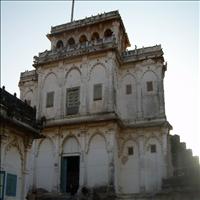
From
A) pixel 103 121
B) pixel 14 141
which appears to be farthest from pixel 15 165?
pixel 103 121

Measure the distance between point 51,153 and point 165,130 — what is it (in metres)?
9.56

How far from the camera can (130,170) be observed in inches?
1047

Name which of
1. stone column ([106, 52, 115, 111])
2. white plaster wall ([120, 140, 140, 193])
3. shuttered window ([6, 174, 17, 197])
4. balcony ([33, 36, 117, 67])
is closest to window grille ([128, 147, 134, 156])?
white plaster wall ([120, 140, 140, 193])

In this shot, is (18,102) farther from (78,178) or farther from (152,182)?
(152,182)

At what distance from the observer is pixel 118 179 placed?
25953 mm

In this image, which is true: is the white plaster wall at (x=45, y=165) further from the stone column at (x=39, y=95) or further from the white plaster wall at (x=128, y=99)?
the white plaster wall at (x=128, y=99)

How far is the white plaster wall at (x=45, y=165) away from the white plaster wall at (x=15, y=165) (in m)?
9.86

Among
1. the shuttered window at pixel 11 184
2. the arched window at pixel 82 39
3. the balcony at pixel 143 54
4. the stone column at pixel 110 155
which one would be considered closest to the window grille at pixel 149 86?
the balcony at pixel 143 54

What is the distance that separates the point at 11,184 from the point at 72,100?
13.2m

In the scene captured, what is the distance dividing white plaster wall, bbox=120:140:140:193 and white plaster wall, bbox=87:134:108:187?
2.45 meters

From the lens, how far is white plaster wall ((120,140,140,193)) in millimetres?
26078

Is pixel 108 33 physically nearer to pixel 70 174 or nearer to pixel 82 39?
pixel 82 39

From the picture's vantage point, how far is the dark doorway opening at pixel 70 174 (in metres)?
26.0

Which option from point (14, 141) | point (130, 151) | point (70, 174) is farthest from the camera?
point (130, 151)
